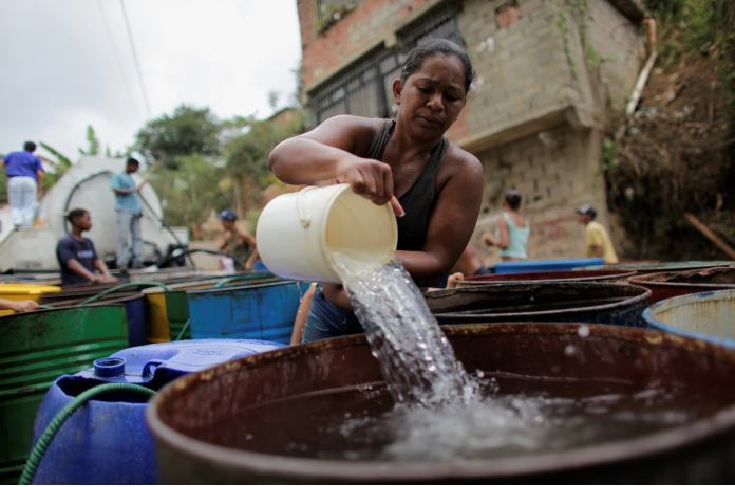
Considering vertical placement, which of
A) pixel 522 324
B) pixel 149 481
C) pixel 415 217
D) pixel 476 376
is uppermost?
pixel 415 217

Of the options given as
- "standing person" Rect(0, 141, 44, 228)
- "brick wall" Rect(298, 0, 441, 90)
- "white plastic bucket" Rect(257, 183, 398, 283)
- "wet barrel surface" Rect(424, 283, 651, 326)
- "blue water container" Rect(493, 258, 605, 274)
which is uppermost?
"brick wall" Rect(298, 0, 441, 90)

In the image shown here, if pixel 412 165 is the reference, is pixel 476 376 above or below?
below

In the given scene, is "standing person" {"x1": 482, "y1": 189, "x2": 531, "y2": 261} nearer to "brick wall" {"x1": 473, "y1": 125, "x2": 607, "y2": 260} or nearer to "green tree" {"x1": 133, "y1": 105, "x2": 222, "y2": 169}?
"brick wall" {"x1": 473, "y1": 125, "x2": 607, "y2": 260}

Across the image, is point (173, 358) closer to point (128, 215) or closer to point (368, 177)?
point (368, 177)

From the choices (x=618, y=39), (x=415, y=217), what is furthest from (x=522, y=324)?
(x=618, y=39)

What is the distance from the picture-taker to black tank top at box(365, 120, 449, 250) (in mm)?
1714

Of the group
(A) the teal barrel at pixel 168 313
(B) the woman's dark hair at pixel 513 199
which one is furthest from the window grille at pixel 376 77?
(A) the teal barrel at pixel 168 313

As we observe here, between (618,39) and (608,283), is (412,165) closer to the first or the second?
(608,283)

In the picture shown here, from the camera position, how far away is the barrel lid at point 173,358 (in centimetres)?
142

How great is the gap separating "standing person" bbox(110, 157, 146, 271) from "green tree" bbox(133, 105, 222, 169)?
70.7 feet

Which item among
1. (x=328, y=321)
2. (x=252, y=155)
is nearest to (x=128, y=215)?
(x=328, y=321)

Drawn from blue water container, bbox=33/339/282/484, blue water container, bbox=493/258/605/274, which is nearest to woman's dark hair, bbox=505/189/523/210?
blue water container, bbox=493/258/605/274

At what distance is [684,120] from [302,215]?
8.00m

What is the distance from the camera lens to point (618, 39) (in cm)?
824
